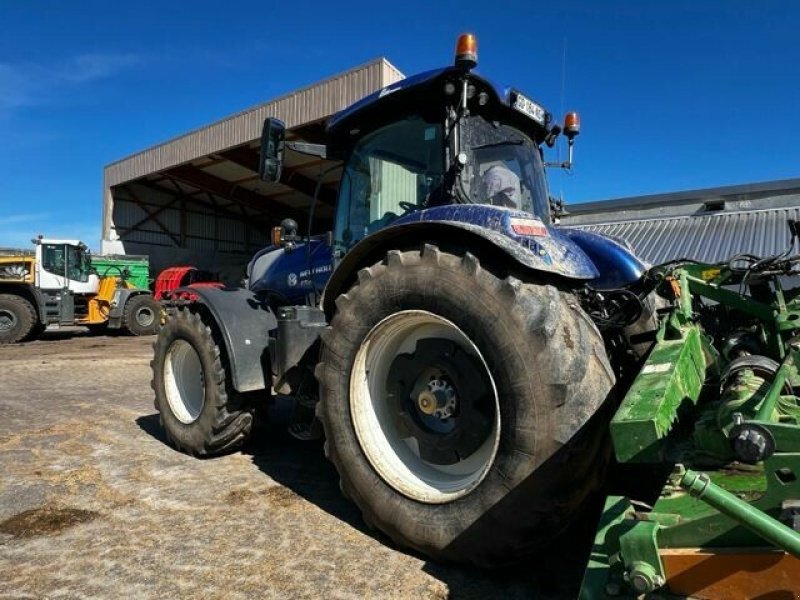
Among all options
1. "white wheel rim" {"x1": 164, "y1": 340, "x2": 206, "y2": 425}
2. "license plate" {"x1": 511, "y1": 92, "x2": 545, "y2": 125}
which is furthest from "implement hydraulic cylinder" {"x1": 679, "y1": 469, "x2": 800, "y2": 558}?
"white wheel rim" {"x1": 164, "y1": 340, "x2": 206, "y2": 425}

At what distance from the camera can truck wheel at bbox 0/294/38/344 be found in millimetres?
13664

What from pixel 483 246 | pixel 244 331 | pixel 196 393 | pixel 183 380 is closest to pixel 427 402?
pixel 483 246

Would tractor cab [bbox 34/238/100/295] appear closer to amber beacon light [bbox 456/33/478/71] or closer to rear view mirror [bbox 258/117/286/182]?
rear view mirror [bbox 258/117/286/182]

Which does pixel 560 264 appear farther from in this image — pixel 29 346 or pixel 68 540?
pixel 29 346

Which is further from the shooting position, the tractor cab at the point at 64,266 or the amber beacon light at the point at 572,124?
the tractor cab at the point at 64,266

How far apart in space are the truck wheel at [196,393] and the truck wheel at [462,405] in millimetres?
1319

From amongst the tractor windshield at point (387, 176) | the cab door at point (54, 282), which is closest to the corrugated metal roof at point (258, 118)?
the cab door at point (54, 282)

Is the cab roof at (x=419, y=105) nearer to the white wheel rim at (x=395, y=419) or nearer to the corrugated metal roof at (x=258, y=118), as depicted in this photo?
the white wheel rim at (x=395, y=419)

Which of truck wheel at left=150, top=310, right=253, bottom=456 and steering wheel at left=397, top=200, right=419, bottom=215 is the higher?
steering wheel at left=397, top=200, right=419, bottom=215

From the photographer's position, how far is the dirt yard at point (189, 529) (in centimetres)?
233

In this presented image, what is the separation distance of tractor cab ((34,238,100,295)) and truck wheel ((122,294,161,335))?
1.05 meters

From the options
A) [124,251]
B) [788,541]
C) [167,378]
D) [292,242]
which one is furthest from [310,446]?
[124,251]

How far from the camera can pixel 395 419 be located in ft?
9.22

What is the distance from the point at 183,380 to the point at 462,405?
9.05 ft
